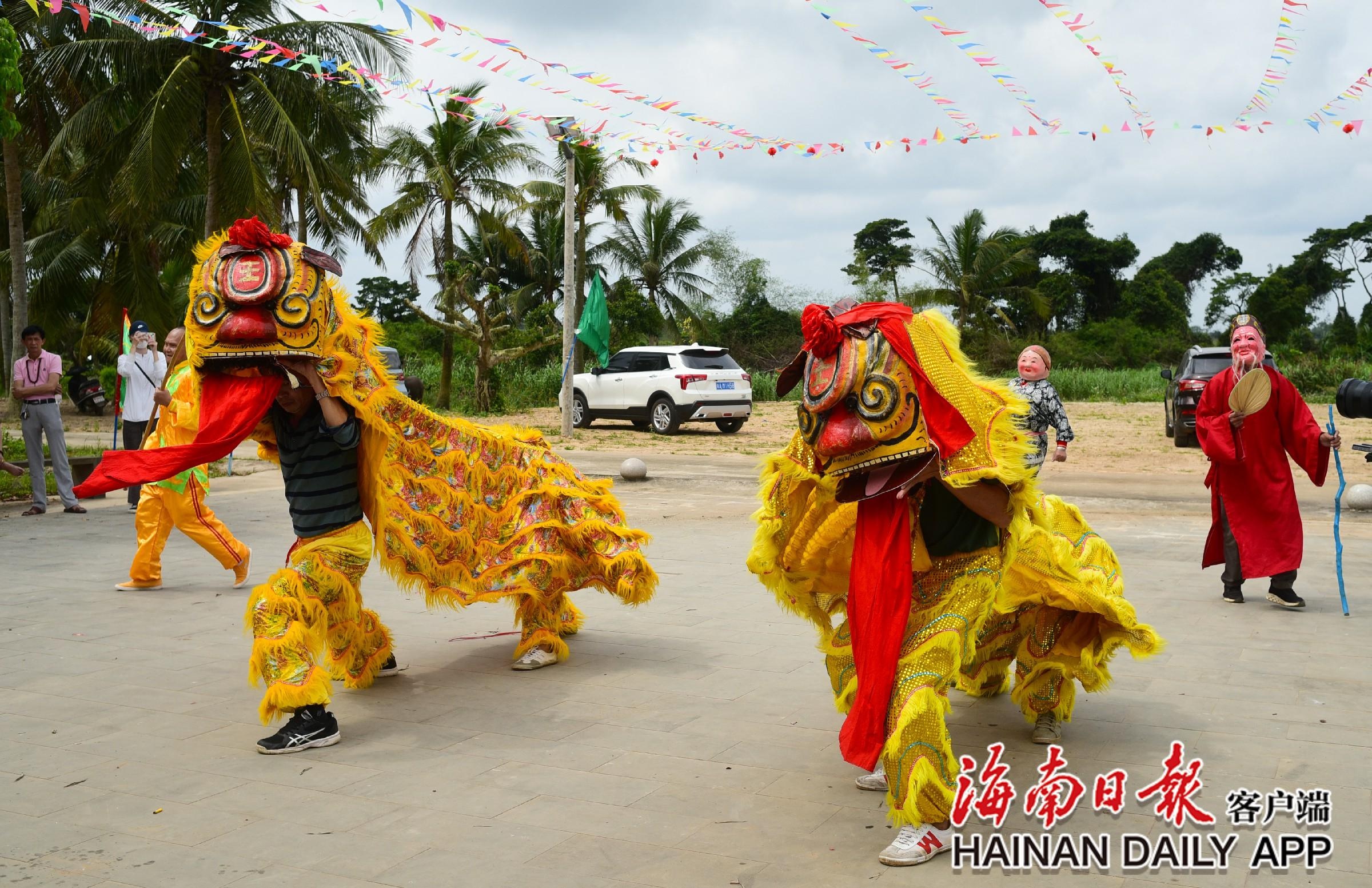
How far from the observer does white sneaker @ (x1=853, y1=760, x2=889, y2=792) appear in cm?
406

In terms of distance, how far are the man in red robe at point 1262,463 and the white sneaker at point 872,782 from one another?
12.8 feet

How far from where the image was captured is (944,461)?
357cm

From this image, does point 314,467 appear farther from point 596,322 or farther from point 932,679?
point 596,322

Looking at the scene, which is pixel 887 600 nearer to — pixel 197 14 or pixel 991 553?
pixel 991 553

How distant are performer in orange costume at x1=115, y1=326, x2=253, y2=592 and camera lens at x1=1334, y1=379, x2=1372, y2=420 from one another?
22.0 feet

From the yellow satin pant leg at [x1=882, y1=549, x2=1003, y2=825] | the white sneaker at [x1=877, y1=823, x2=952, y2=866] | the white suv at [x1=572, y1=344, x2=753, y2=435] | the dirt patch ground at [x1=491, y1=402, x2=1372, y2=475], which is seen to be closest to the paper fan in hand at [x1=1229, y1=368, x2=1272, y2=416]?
the yellow satin pant leg at [x1=882, y1=549, x2=1003, y2=825]

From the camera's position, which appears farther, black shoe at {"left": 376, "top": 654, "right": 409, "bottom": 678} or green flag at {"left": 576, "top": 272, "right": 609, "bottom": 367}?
green flag at {"left": 576, "top": 272, "right": 609, "bottom": 367}

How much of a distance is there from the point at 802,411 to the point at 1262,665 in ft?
10.7

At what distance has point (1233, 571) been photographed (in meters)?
7.17

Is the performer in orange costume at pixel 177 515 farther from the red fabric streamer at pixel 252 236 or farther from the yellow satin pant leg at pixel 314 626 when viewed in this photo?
the red fabric streamer at pixel 252 236

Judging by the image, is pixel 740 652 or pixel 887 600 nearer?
pixel 887 600

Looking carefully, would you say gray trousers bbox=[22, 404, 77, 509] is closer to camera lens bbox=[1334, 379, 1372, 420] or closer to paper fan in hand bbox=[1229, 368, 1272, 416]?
paper fan in hand bbox=[1229, 368, 1272, 416]

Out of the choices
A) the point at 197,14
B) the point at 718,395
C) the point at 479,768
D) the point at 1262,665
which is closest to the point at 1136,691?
the point at 1262,665

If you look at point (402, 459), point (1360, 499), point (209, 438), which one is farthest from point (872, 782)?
point (1360, 499)
